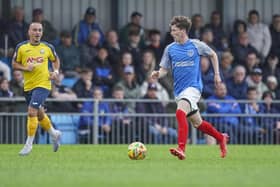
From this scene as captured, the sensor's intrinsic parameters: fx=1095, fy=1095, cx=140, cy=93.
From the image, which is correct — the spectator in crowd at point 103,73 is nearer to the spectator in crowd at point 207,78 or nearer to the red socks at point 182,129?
the spectator in crowd at point 207,78

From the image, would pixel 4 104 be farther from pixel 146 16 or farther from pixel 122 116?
pixel 146 16

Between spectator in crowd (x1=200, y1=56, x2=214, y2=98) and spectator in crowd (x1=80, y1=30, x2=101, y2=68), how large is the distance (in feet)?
7.85

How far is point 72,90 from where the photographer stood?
22.9 metres

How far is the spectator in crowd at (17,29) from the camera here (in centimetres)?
2377

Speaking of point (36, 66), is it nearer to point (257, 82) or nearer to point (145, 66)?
point (145, 66)

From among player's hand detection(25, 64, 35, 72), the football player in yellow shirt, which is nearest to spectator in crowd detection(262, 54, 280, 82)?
the football player in yellow shirt

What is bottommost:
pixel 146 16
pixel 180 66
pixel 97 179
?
pixel 97 179

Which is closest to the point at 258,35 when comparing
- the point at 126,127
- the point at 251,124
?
the point at 251,124

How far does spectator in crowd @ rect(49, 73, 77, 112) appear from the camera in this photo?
22078mm

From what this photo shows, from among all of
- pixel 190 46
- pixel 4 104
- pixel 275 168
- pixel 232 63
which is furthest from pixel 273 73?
pixel 275 168

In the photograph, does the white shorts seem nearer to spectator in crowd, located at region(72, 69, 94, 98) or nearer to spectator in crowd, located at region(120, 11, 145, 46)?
spectator in crowd, located at region(72, 69, 94, 98)

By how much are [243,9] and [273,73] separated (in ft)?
7.60

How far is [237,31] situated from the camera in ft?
84.5

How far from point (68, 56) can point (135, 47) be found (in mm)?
1643
